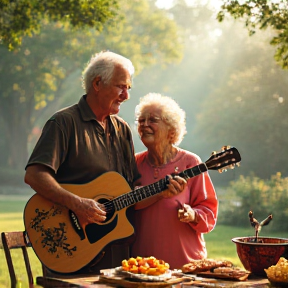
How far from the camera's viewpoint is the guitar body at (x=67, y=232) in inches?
157

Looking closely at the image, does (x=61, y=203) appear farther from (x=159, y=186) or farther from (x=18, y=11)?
(x=18, y=11)

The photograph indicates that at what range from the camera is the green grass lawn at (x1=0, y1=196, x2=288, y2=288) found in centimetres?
1279

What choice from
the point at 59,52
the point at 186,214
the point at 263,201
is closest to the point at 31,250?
the point at 263,201

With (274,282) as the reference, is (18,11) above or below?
above

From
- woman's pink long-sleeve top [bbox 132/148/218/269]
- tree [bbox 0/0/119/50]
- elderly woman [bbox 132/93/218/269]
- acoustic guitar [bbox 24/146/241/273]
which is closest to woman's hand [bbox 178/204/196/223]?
elderly woman [bbox 132/93/218/269]

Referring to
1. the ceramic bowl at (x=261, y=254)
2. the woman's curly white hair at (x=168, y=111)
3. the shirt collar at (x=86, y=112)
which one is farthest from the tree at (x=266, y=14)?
the ceramic bowl at (x=261, y=254)

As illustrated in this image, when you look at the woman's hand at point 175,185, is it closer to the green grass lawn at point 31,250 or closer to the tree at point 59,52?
the green grass lawn at point 31,250

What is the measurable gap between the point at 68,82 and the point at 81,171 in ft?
113

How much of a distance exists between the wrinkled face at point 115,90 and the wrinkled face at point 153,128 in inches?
10.2

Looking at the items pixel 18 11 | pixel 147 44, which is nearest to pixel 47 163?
pixel 18 11

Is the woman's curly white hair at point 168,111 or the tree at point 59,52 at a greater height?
the tree at point 59,52

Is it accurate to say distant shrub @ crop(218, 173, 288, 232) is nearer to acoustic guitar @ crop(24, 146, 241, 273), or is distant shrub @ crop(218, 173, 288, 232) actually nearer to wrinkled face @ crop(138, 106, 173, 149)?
wrinkled face @ crop(138, 106, 173, 149)

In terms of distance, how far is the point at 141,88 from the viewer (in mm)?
45281

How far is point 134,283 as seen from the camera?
10.6ft
